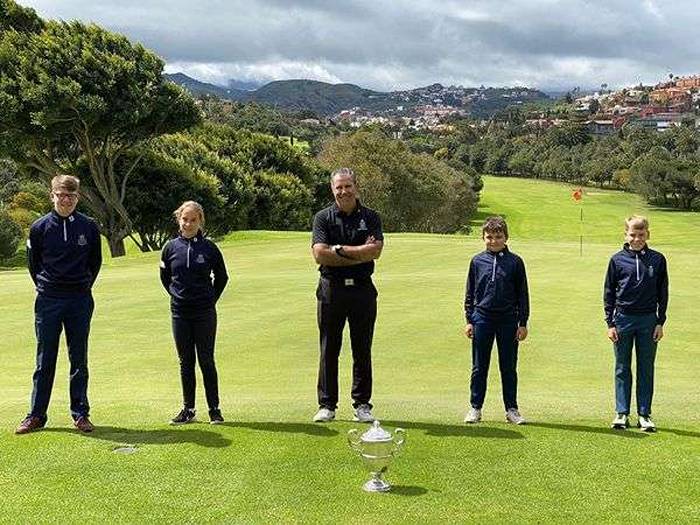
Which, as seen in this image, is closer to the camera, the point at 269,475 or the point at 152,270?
the point at 269,475

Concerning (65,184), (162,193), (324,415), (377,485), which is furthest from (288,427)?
(162,193)

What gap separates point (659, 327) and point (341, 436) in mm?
3387

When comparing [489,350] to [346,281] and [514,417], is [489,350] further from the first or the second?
[346,281]

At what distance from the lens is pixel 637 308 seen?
287 inches

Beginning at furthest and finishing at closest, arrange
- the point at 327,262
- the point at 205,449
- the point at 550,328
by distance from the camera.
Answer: the point at 550,328 < the point at 327,262 < the point at 205,449

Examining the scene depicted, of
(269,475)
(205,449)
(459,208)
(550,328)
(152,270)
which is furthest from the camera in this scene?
(459,208)

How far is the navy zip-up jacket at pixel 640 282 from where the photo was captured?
23.8 feet

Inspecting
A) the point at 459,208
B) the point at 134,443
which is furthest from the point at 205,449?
the point at 459,208

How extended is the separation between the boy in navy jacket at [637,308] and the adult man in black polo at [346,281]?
244 centimetres

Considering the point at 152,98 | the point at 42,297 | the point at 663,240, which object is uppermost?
the point at 152,98

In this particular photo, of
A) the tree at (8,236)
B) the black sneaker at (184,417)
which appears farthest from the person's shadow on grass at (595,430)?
the tree at (8,236)

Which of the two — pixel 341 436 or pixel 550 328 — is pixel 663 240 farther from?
pixel 341 436

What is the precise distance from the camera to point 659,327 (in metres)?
7.32

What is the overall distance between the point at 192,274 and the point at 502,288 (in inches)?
119
